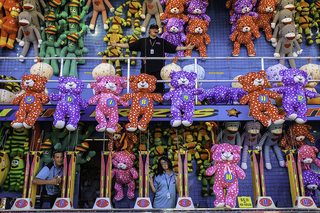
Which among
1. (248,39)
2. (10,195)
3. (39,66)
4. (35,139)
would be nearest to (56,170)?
(35,139)

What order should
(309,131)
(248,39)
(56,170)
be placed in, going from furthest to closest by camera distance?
1. (248,39)
2. (309,131)
3. (56,170)

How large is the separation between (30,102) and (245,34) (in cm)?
421

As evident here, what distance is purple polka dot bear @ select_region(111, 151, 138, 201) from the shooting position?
5.05 metres

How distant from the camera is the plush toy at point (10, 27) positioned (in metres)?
6.48

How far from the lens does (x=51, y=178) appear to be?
4.65 m

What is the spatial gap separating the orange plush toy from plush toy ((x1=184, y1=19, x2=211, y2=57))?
2043 millimetres

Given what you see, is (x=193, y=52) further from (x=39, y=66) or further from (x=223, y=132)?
(x=39, y=66)

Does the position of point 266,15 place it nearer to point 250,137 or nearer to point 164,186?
point 250,137

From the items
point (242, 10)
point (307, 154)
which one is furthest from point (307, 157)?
point (242, 10)

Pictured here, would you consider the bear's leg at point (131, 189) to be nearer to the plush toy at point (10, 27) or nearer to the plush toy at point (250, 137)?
the plush toy at point (250, 137)

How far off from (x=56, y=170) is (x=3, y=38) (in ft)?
10.7

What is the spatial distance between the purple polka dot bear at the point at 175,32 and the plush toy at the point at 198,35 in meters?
0.17

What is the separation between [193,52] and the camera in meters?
6.75

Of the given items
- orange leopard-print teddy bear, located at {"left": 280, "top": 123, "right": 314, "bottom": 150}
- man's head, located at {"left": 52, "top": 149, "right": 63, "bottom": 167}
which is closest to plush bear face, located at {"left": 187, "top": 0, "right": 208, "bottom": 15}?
orange leopard-print teddy bear, located at {"left": 280, "top": 123, "right": 314, "bottom": 150}
